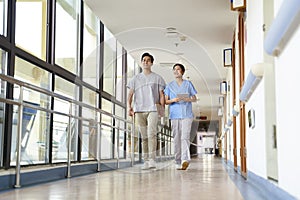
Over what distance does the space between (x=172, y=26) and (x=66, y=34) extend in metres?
1.78

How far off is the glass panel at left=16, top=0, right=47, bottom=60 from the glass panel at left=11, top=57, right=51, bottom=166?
159 millimetres

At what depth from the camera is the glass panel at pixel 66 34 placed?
4.26 m

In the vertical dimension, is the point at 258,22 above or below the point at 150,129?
above

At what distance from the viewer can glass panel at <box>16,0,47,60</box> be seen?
3.32 m

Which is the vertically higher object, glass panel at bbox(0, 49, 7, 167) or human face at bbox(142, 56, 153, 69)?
human face at bbox(142, 56, 153, 69)

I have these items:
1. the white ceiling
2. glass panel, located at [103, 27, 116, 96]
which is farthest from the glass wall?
the white ceiling

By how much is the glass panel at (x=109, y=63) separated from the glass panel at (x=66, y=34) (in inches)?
55.3

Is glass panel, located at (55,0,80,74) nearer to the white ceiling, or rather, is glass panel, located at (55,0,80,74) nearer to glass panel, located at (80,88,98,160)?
the white ceiling

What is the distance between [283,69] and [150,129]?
2.70 m

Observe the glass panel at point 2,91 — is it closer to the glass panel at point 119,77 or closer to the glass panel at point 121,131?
the glass panel at point 121,131

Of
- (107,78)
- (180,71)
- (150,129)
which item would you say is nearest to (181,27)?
(107,78)

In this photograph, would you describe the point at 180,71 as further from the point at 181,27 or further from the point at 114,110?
the point at 114,110

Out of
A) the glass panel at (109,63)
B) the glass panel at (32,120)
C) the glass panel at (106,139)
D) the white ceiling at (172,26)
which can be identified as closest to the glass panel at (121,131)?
the glass panel at (106,139)

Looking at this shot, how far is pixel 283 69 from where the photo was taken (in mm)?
1437
